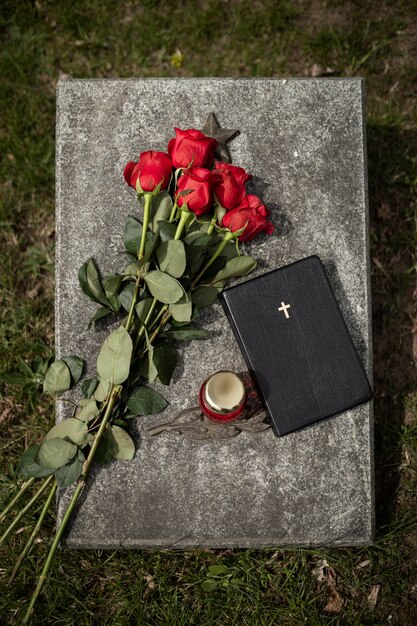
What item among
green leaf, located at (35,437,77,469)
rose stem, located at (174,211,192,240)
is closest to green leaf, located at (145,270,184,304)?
rose stem, located at (174,211,192,240)

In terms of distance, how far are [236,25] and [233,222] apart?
1532 millimetres

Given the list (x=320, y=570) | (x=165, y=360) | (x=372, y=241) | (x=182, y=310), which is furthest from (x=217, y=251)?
(x=320, y=570)

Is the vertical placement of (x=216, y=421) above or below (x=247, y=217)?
below

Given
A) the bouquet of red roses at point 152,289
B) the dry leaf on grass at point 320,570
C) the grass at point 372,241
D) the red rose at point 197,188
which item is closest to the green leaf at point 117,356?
the bouquet of red roses at point 152,289

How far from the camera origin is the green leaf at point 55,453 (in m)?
1.52

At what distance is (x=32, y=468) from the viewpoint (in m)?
1.58

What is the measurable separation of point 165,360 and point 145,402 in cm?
13

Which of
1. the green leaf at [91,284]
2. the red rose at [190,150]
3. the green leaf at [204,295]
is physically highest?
the red rose at [190,150]

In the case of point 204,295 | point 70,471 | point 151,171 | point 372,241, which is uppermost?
point 151,171

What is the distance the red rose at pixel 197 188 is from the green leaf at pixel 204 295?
0.25m

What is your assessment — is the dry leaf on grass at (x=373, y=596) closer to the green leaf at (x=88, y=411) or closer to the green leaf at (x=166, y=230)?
the green leaf at (x=88, y=411)

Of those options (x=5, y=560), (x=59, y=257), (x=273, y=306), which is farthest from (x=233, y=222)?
(x=5, y=560)

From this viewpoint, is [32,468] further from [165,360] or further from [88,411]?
[165,360]

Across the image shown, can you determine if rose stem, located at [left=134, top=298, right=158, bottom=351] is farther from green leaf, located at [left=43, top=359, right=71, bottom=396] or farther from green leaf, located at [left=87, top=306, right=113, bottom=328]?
green leaf, located at [left=43, top=359, right=71, bottom=396]
